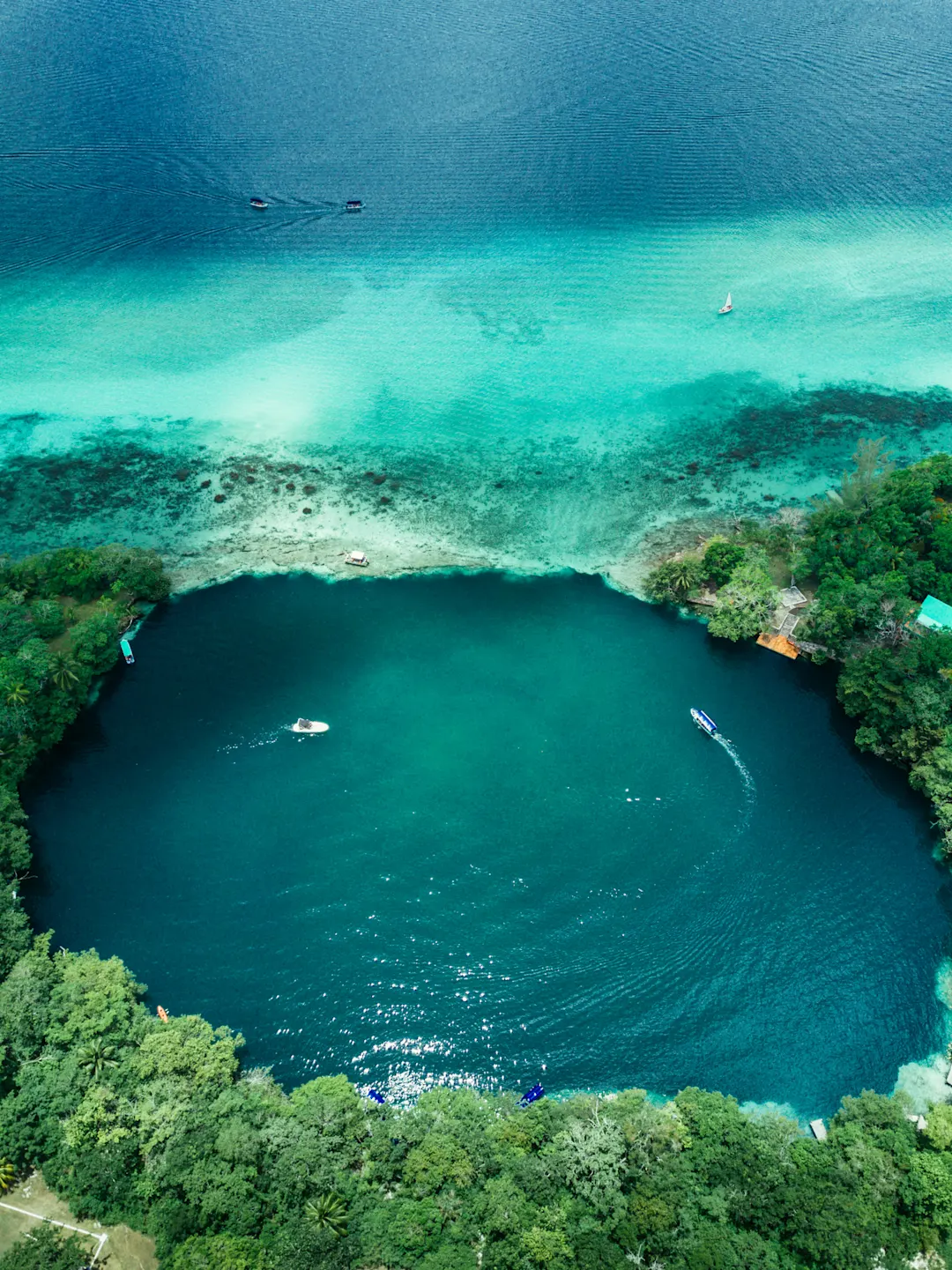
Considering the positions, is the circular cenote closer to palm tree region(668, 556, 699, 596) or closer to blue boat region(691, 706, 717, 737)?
blue boat region(691, 706, 717, 737)

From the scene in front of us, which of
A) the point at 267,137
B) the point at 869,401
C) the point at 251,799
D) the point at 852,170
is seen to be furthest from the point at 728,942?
the point at 267,137

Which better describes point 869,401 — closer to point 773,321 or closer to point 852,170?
point 773,321

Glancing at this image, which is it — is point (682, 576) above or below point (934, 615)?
below

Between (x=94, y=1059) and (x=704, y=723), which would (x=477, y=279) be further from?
(x=94, y=1059)

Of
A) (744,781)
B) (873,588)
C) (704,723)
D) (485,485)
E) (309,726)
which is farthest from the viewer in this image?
(485,485)

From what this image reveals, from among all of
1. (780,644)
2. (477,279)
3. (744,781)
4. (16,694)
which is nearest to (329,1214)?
(744,781)

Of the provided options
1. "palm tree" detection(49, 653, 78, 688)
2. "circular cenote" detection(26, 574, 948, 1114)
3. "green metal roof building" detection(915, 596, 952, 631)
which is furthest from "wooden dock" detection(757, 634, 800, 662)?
"palm tree" detection(49, 653, 78, 688)

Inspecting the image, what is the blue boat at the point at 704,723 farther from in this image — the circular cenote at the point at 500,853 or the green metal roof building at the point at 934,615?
the green metal roof building at the point at 934,615
